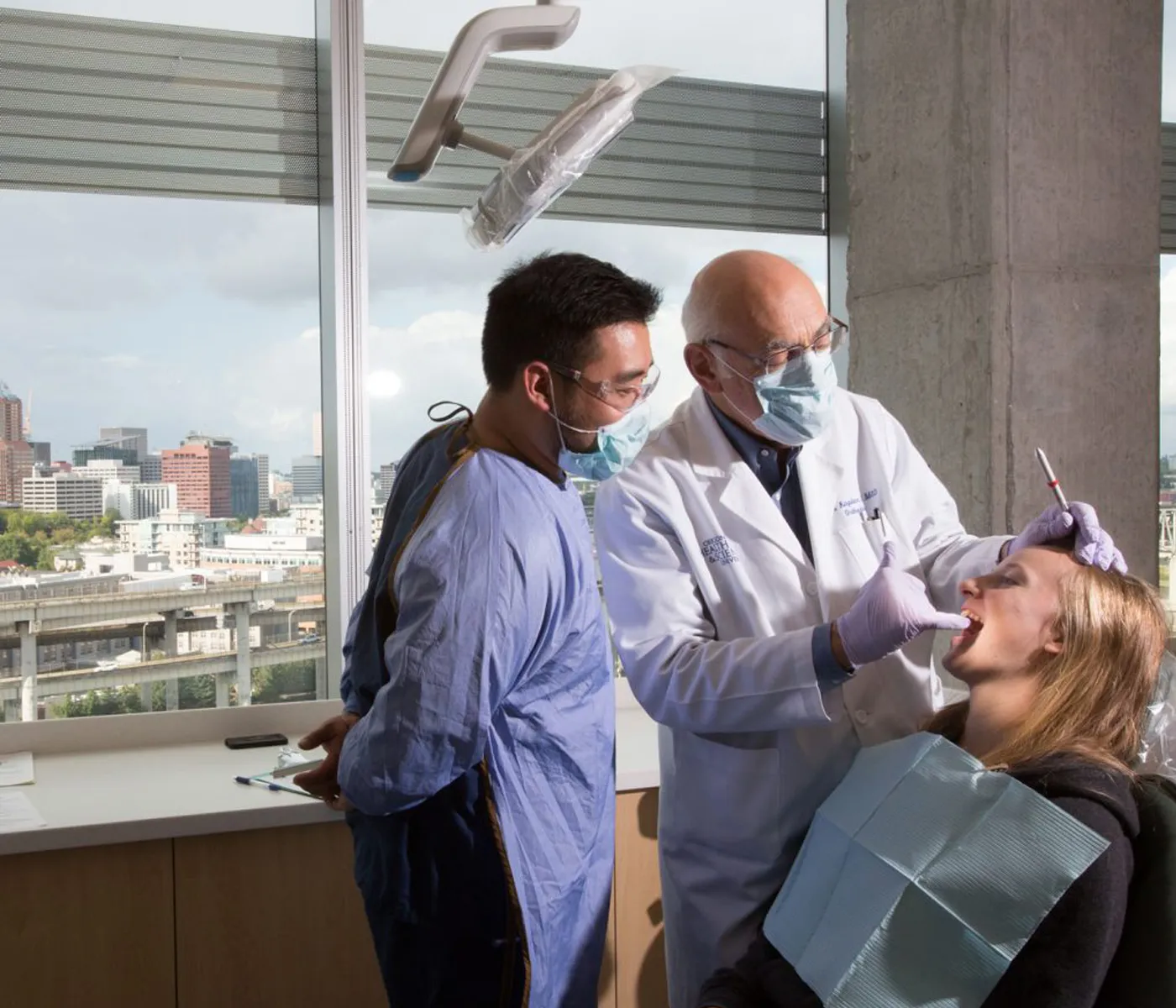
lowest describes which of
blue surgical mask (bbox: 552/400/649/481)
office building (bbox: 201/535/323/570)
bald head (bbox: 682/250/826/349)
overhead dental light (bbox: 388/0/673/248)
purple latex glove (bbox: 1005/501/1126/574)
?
office building (bbox: 201/535/323/570)

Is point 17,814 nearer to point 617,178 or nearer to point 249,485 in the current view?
point 249,485

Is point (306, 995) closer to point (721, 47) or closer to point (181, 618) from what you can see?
point (181, 618)

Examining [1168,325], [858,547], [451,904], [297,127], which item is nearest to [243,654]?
[297,127]

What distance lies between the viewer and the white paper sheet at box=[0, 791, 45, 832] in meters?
1.95

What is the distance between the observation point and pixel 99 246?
2643mm

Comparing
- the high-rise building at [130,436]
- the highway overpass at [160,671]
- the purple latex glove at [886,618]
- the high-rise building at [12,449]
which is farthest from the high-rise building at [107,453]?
the purple latex glove at [886,618]

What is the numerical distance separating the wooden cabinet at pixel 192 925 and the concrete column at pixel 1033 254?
1.63m

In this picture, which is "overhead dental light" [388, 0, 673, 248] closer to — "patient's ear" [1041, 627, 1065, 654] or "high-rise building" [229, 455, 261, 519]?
"patient's ear" [1041, 627, 1065, 654]

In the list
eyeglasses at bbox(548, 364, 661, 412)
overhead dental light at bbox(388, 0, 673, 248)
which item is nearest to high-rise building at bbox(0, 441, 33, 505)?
overhead dental light at bbox(388, 0, 673, 248)

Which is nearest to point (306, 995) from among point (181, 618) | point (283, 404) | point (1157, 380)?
point (181, 618)

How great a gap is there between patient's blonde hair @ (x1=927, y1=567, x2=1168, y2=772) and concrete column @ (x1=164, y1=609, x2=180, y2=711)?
1.87m

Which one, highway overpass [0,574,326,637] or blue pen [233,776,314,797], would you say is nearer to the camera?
blue pen [233,776,314,797]

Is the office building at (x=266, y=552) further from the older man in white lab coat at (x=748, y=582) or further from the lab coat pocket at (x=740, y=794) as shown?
the lab coat pocket at (x=740, y=794)

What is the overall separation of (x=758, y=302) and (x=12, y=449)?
1.73 m
